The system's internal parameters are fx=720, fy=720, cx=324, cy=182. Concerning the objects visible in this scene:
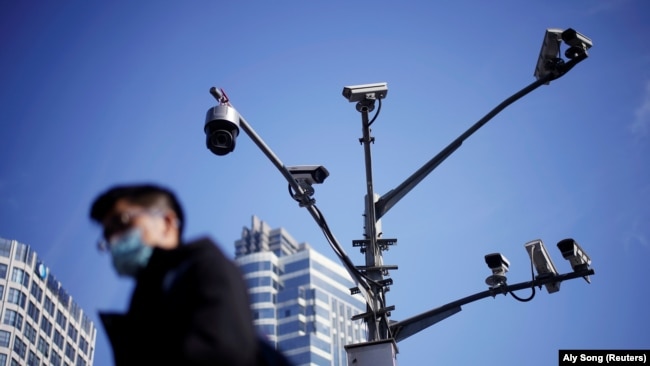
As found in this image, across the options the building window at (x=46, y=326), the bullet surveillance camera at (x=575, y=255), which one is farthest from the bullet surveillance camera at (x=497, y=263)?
the building window at (x=46, y=326)

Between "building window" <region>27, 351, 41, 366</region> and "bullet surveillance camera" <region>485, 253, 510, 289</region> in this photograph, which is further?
"building window" <region>27, 351, 41, 366</region>

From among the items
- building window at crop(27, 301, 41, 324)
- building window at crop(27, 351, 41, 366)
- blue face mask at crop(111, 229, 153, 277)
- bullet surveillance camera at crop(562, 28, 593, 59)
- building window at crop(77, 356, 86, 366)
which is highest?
building window at crop(27, 301, 41, 324)

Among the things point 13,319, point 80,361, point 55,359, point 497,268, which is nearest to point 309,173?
point 497,268

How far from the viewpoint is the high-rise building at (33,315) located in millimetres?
93375

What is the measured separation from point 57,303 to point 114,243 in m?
114

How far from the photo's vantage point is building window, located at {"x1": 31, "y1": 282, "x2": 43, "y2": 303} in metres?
101

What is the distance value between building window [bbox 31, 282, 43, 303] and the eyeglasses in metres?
106

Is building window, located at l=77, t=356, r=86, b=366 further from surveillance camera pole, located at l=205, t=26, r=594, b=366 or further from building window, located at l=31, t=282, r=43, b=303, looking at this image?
surveillance camera pole, located at l=205, t=26, r=594, b=366

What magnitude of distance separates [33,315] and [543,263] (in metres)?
99.5

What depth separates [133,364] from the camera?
92.4 inches

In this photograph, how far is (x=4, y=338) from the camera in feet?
302

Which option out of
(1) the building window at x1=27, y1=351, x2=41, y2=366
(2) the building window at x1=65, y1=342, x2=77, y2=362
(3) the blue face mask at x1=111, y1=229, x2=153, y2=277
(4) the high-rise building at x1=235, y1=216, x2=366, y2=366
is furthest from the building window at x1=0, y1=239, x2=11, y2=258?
(3) the blue face mask at x1=111, y1=229, x2=153, y2=277

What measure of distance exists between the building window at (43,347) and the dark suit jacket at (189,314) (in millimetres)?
106299
